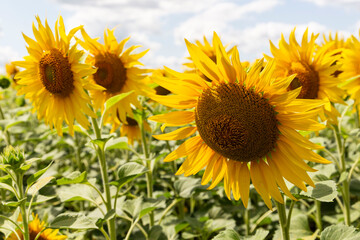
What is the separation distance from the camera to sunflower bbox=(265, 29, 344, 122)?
2502 mm

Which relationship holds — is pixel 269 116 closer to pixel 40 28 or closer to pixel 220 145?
pixel 220 145

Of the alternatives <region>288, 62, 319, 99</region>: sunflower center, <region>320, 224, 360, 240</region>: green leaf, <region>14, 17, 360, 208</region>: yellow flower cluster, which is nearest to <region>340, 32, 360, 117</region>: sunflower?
<region>14, 17, 360, 208</region>: yellow flower cluster

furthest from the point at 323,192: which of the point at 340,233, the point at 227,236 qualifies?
the point at 227,236

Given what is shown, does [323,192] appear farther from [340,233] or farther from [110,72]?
[110,72]

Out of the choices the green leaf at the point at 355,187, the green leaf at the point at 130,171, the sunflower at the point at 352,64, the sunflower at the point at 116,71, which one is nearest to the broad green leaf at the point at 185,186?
the green leaf at the point at 130,171

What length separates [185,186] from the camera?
10.2 ft

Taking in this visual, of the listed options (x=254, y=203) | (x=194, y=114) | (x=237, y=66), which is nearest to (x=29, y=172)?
(x=254, y=203)

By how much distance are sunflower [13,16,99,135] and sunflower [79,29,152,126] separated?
1.25 ft

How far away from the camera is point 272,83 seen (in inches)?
68.7

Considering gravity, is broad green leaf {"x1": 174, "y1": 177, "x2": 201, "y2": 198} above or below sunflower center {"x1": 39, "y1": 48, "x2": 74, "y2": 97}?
below

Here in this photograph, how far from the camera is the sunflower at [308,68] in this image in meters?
2.50

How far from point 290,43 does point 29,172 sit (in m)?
3.81

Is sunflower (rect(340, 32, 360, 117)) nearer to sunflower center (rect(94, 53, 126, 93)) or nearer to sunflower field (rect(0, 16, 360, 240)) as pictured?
sunflower field (rect(0, 16, 360, 240))

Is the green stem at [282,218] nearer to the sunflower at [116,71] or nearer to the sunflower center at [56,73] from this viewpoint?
the sunflower at [116,71]
